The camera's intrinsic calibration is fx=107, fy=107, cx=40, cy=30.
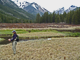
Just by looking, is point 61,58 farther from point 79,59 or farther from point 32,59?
point 32,59

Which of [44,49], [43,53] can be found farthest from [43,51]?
[44,49]

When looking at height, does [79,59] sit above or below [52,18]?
below

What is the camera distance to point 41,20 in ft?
468

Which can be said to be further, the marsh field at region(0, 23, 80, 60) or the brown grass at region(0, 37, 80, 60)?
the marsh field at region(0, 23, 80, 60)

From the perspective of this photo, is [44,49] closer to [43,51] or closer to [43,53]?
[43,51]

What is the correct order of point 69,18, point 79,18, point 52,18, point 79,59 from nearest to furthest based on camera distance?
1. point 79,59
2. point 79,18
3. point 69,18
4. point 52,18

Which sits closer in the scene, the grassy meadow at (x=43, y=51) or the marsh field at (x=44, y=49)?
the grassy meadow at (x=43, y=51)

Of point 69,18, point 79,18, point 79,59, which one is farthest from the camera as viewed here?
point 69,18

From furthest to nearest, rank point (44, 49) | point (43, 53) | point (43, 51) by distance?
1. point (44, 49)
2. point (43, 51)
3. point (43, 53)

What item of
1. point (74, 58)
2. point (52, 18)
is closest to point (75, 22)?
point (52, 18)

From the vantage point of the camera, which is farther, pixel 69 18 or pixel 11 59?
pixel 69 18

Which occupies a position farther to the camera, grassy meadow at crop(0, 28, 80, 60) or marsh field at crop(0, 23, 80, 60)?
marsh field at crop(0, 23, 80, 60)

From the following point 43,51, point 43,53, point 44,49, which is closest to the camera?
point 43,53

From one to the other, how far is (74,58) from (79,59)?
0.54 m
